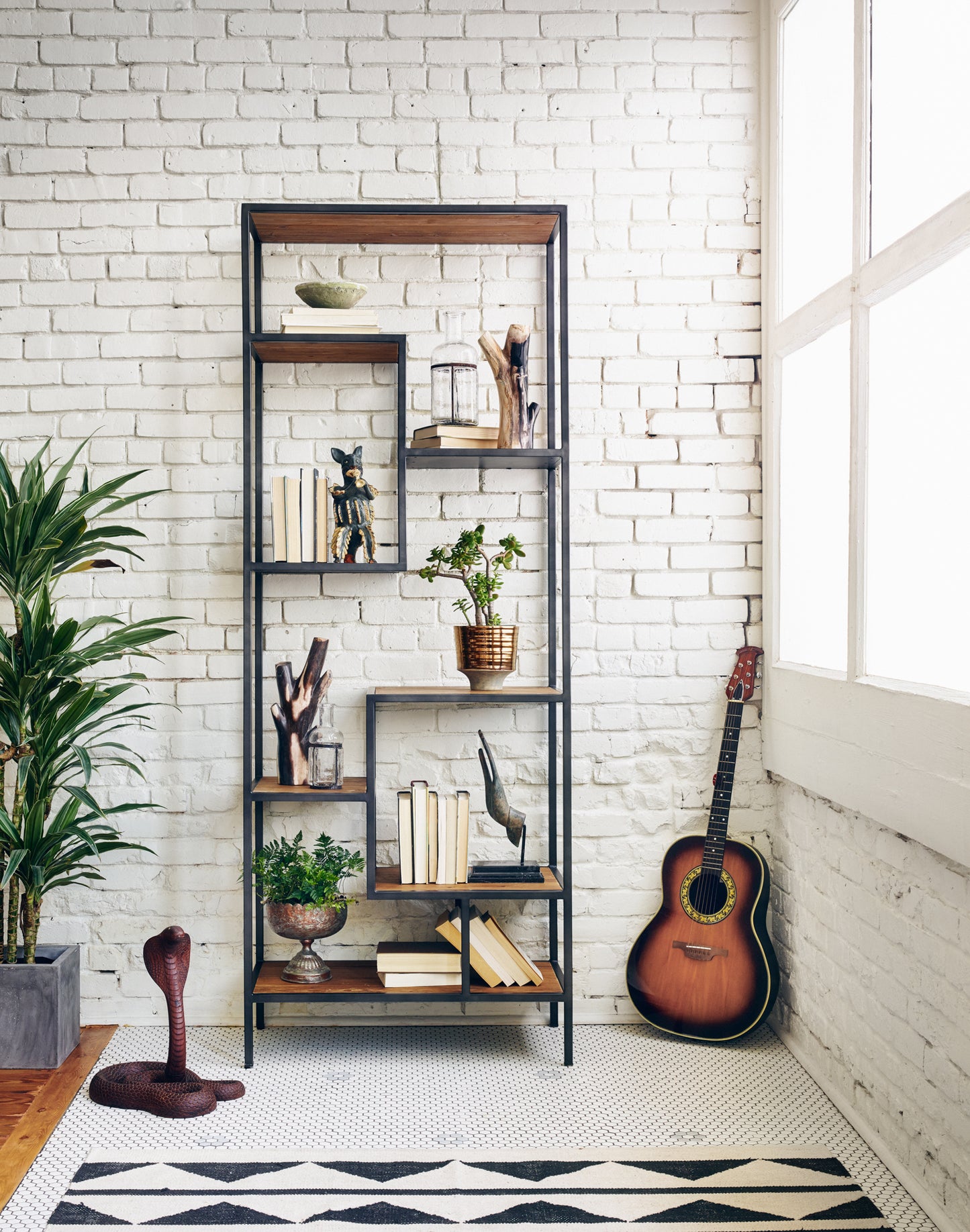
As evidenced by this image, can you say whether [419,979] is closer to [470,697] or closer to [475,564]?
[470,697]

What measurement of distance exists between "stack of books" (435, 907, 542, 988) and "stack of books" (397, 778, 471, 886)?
0.45ft

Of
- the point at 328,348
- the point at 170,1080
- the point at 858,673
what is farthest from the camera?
the point at 328,348

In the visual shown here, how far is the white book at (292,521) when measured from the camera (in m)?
2.38

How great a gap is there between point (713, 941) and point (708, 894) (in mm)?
112

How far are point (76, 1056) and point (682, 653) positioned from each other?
1753 mm

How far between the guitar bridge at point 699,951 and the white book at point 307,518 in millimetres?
1280

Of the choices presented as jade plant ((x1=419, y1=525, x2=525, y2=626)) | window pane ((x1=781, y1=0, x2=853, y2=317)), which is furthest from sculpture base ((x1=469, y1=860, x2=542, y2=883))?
window pane ((x1=781, y1=0, x2=853, y2=317))

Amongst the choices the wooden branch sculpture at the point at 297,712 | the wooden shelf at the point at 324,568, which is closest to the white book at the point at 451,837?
the wooden branch sculpture at the point at 297,712

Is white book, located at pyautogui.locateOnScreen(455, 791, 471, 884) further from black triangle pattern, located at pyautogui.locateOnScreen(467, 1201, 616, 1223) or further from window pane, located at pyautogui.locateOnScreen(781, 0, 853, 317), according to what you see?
window pane, located at pyautogui.locateOnScreen(781, 0, 853, 317)

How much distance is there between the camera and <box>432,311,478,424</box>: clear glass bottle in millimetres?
2375

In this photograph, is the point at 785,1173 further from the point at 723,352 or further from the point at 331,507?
the point at 723,352

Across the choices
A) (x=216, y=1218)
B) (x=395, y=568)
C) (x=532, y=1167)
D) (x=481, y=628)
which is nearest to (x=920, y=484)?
(x=481, y=628)

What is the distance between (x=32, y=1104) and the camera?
83.6 inches

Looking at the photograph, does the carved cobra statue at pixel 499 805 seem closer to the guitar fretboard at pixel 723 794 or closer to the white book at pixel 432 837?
the white book at pixel 432 837
